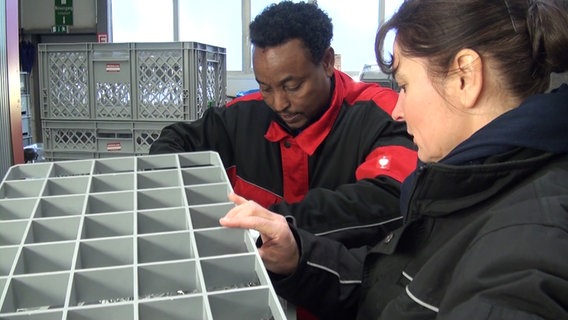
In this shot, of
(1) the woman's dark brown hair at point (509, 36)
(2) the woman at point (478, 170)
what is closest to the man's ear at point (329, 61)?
(2) the woman at point (478, 170)

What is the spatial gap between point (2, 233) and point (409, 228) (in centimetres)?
52

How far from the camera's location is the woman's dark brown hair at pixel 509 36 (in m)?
0.61

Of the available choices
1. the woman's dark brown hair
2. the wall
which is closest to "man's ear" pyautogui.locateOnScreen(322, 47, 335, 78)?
the woman's dark brown hair

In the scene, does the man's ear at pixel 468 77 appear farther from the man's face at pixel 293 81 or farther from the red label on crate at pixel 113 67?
the red label on crate at pixel 113 67

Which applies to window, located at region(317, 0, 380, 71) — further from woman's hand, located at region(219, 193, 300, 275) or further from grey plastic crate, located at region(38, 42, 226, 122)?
woman's hand, located at region(219, 193, 300, 275)

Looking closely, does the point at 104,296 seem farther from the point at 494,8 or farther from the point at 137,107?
the point at 137,107

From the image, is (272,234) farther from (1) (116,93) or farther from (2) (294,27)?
(1) (116,93)

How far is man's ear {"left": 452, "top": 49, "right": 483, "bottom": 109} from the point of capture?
0.64 metres

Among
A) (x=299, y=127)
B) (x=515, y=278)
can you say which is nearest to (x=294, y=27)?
(x=299, y=127)

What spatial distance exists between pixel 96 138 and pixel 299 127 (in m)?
1.10

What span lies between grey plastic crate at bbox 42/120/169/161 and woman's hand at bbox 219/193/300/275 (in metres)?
1.28

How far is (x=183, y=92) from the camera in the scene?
1990 mm

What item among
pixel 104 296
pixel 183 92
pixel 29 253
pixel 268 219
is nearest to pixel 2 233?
pixel 29 253

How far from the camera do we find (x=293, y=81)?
4.13ft
